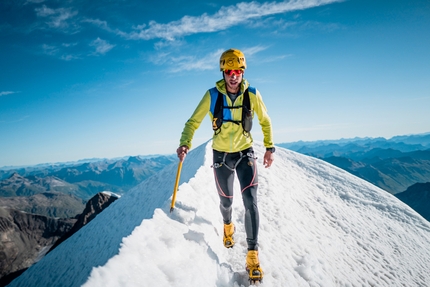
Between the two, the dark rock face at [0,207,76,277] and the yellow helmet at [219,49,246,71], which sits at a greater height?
the yellow helmet at [219,49,246,71]

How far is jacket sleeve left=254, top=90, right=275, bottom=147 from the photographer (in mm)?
4844

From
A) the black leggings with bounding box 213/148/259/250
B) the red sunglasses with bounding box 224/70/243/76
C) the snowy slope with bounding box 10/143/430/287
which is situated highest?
the red sunglasses with bounding box 224/70/243/76

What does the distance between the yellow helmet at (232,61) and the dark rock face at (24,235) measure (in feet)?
444

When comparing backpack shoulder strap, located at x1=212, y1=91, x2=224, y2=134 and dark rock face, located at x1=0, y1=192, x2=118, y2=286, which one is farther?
dark rock face, located at x1=0, y1=192, x2=118, y2=286

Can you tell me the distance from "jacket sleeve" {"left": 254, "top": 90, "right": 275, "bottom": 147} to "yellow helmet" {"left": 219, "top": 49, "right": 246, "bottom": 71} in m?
0.72

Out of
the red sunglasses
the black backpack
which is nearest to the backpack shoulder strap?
the black backpack

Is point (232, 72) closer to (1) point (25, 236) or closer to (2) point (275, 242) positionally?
(2) point (275, 242)

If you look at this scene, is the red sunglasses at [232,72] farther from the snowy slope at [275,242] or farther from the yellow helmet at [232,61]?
the snowy slope at [275,242]

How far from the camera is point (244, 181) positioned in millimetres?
4691

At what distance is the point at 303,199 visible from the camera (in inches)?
407

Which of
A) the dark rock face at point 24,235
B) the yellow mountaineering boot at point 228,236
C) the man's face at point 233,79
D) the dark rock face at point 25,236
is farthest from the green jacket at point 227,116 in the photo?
the dark rock face at point 24,235

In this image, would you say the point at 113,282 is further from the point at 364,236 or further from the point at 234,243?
the point at 364,236

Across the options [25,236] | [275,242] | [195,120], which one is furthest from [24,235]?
[195,120]

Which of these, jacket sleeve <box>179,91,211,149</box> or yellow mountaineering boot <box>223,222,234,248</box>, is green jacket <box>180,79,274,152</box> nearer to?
jacket sleeve <box>179,91,211,149</box>
